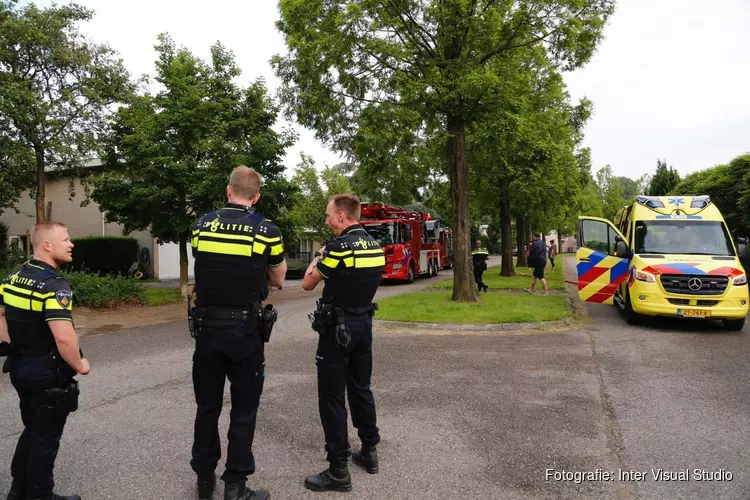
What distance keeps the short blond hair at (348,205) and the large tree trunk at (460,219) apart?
1021cm

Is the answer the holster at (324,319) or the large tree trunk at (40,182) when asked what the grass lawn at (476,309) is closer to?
the holster at (324,319)

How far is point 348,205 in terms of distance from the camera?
3.98 metres

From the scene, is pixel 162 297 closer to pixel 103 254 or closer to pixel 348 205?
pixel 103 254

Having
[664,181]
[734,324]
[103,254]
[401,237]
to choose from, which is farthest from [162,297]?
[664,181]

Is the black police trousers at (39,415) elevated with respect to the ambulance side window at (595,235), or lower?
lower

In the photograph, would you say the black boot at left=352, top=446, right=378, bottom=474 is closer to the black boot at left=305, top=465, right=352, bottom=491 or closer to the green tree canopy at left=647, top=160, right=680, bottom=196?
the black boot at left=305, top=465, right=352, bottom=491

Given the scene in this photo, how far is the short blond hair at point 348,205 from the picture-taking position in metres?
3.97

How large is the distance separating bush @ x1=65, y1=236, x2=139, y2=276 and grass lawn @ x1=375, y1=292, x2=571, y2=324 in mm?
15037

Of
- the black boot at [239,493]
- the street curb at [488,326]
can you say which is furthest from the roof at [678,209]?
the black boot at [239,493]

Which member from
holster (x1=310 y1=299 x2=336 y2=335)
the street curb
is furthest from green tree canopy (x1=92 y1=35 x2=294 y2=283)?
holster (x1=310 y1=299 x2=336 y2=335)

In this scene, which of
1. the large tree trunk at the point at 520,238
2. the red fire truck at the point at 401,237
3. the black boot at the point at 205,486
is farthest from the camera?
the large tree trunk at the point at 520,238

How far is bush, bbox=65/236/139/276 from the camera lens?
23.4 m

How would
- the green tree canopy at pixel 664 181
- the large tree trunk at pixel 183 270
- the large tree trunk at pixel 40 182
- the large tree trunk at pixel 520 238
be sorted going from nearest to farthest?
the large tree trunk at pixel 40 182 < the large tree trunk at pixel 183 270 < the large tree trunk at pixel 520 238 < the green tree canopy at pixel 664 181

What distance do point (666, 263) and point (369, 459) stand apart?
847 cm
